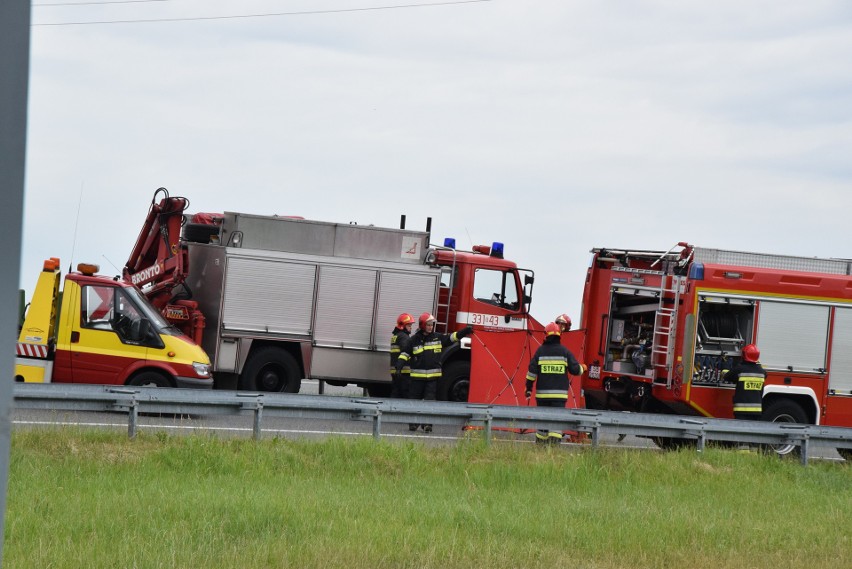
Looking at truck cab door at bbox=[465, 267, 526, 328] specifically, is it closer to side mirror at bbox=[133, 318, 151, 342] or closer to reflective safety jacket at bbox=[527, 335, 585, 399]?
reflective safety jacket at bbox=[527, 335, 585, 399]

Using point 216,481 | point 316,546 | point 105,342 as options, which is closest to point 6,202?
point 316,546

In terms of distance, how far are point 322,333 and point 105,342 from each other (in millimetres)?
3864

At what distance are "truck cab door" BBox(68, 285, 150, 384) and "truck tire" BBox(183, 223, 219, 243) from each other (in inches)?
128

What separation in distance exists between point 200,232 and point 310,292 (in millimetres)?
2109

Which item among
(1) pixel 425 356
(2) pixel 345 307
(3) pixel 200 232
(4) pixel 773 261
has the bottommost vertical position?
(1) pixel 425 356

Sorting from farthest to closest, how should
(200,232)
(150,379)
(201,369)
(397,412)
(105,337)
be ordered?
(200,232) < (201,369) < (150,379) < (105,337) < (397,412)

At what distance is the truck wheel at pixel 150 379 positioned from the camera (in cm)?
1449

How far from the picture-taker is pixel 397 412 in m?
12.3

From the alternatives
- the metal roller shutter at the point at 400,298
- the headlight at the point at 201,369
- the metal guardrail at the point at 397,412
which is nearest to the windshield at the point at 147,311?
the headlight at the point at 201,369

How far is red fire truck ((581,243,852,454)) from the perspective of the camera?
15617 millimetres

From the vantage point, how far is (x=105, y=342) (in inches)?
568

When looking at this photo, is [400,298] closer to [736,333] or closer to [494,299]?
[494,299]

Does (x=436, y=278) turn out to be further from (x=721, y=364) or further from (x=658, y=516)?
(x=658, y=516)

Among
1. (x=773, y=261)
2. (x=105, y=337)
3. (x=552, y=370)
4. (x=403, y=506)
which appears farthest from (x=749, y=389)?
(x=105, y=337)
